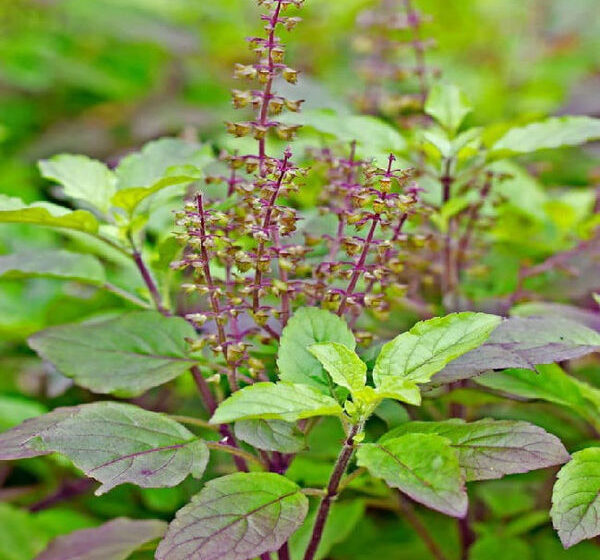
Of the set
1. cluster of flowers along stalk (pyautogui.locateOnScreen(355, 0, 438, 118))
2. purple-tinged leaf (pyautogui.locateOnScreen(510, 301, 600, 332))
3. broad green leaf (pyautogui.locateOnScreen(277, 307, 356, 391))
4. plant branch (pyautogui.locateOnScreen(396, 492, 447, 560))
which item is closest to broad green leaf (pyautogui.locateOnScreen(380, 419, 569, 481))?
broad green leaf (pyautogui.locateOnScreen(277, 307, 356, 391))

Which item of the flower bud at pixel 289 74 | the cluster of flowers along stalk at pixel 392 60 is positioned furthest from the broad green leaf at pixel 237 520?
the cluster of flowers along stalk at pixel 392 60

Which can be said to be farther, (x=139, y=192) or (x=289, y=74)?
(x=139, y=192)

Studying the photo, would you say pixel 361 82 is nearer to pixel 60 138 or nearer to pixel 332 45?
pixel 332 45

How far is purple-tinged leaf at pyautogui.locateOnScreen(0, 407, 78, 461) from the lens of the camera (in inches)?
32.5

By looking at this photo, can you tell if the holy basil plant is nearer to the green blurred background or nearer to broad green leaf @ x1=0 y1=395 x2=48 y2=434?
broad green leaf @ x1=0 y1=395 x2=48 y2=434

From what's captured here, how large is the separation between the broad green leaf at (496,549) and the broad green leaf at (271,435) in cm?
48

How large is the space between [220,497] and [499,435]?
0.29 metres

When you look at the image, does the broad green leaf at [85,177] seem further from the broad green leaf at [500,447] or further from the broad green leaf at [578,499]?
the broad green leaf at [578,499]

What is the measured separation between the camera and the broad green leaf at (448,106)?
1.23 meters

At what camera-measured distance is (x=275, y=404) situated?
80cm

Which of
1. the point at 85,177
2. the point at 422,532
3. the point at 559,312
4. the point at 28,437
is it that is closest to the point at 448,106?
the point at 559,312

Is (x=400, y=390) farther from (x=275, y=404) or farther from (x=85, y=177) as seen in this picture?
(x=85, y=177)

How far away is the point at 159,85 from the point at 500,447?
7.15ft

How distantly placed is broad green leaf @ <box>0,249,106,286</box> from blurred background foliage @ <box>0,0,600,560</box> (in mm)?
295
